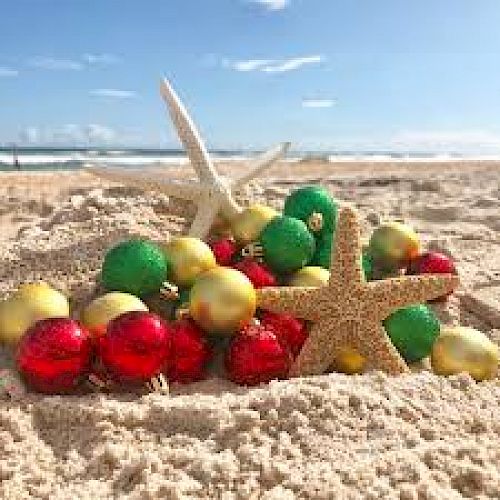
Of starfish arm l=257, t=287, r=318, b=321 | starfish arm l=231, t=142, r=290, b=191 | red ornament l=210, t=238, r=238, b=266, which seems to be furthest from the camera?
starfish arm l=231, t=142, r=290, b=191

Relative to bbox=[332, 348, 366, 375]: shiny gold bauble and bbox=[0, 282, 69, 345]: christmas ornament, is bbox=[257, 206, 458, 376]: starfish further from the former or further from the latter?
bbox=[0, 282, 69, 345]: christmas ornament

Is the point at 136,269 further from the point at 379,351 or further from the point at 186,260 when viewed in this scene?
the point at 379,351

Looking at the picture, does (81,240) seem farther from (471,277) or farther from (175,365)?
(471,277)

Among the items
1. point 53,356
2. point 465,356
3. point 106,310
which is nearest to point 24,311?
point 106,310

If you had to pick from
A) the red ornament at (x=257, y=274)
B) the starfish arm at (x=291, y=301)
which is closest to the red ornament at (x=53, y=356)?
the starfish arm at (x=291, y=301)

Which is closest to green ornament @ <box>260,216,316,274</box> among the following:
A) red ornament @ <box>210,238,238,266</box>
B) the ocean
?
red ornament @ <box>210,238,238,266</box>
